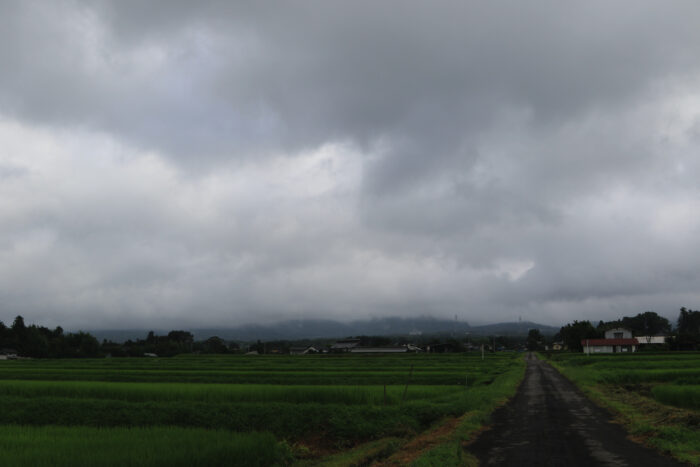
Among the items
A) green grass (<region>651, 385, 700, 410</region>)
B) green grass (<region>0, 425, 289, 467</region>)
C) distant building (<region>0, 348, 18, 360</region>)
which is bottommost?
distant building (<region>0, 348, 18, 360</region>)

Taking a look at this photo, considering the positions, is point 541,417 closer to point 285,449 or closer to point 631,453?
point 631,453

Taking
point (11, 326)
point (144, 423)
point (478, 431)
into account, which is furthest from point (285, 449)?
point (11, 326)

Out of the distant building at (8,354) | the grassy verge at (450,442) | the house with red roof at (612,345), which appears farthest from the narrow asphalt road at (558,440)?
the distant building at (8,354)

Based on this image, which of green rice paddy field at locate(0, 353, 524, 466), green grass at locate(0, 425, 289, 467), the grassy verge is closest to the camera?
the grassy verge

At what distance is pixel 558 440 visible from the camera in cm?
1498

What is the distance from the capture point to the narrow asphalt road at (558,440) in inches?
491

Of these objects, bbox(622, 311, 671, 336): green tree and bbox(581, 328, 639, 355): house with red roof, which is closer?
bbox(581, 328, 639, 355): house with red roof

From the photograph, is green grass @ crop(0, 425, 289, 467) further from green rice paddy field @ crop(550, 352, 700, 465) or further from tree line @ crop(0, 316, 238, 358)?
tree line @ crop(0, 316, 238, 358)

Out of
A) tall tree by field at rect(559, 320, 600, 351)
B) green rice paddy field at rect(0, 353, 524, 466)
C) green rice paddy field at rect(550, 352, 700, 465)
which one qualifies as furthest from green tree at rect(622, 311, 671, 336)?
green rice paddy field at rect(0, 353, 524, 466)

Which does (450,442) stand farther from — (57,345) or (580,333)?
(57,345)

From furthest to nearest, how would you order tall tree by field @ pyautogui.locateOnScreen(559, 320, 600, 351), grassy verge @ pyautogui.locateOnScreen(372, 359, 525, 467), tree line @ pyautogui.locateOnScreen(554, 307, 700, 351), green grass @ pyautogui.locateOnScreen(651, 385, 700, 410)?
tall tree by field @ pyautogui.locateOnScreen(559, 320, 600, 351)
tree line @ pyautogui.locateOnScreen(554, 307, 700, 351)
green grass @ pyautogui.locateOnScreen(651, 385, 700, 410)
grassy verge @ pyautogui.locateOnScreen(372, 359, 525, 467)

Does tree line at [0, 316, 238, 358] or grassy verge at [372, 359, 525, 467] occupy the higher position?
grassy verge at [372, 359, 525, 467]

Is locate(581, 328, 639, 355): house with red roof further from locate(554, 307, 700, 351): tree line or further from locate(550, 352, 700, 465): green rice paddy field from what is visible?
locate(550, 352, 700, 465): green rice paddy field

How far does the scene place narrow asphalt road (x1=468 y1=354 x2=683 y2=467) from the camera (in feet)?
40.9
